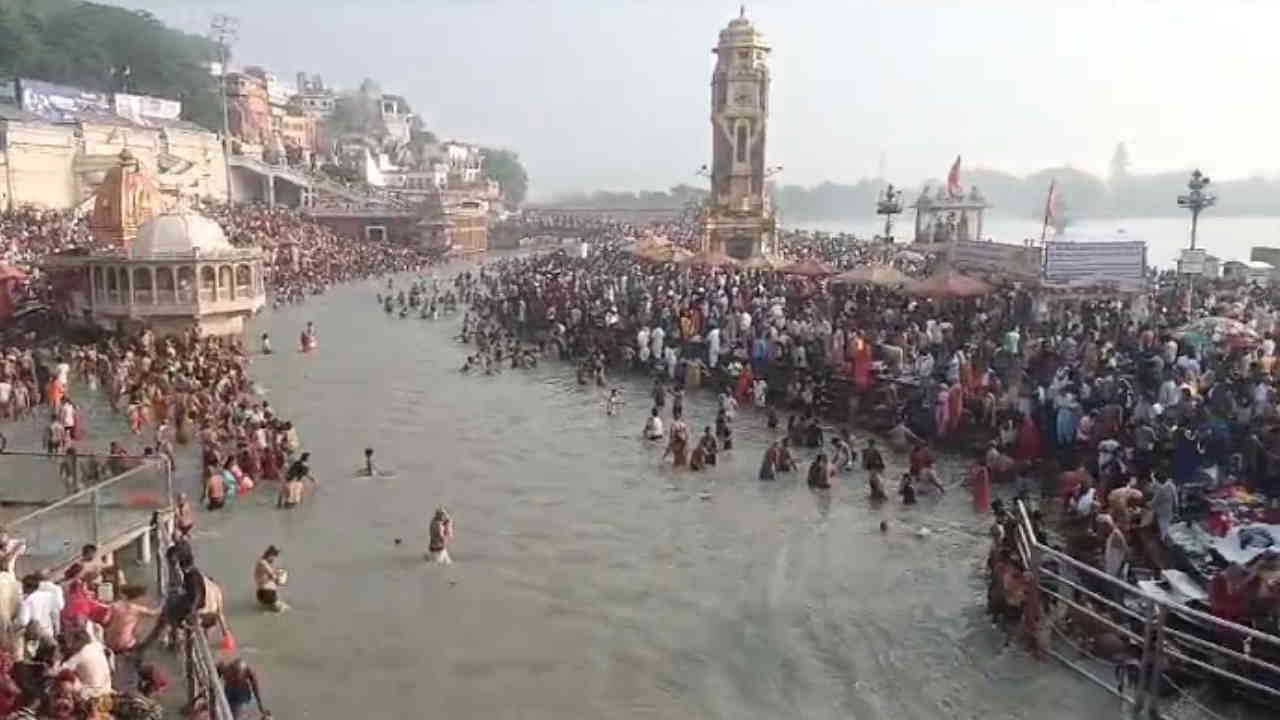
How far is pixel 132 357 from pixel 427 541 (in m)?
13.4

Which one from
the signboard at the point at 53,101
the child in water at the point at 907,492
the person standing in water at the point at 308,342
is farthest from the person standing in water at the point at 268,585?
the signboard at the point at 53,101

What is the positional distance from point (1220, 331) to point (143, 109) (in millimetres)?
60257

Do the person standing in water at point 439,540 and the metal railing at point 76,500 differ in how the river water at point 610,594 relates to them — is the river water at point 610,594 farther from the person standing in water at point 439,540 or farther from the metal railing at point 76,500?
the metal railing at point 76,500

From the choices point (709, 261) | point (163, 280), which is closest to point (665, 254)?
point (709, 261)

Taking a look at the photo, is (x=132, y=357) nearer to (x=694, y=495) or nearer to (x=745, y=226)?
(x=694, y=495)

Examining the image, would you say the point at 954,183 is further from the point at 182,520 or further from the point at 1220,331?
the point at 182,520

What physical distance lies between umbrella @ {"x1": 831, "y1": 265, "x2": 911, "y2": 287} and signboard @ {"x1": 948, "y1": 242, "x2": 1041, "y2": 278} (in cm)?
360

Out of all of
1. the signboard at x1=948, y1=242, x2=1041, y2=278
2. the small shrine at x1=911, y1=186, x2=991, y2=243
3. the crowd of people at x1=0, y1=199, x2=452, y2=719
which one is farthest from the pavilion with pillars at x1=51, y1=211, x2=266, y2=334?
the small shrine at x1=911, y1=186, x2=991, y2=243

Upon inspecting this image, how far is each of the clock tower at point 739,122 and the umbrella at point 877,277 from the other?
755 inches

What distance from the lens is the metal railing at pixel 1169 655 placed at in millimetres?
8531

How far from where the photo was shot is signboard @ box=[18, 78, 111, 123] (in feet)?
Result: 164

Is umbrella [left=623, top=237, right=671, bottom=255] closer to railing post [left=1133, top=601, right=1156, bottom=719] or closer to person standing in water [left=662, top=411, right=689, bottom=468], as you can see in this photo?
person standing in water [left=662, top=411, right=689, bottom=468]

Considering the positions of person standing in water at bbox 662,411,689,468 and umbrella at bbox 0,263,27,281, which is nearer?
person standing in water at bbox 662,411,689,468

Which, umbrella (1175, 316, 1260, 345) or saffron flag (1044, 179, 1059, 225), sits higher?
saffron flag (1044, 179, 1059, 225)
